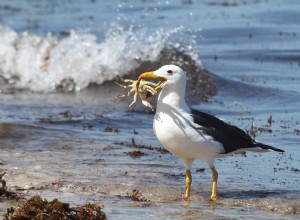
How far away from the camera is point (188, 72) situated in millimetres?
15789

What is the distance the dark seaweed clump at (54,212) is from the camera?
21.7 ft

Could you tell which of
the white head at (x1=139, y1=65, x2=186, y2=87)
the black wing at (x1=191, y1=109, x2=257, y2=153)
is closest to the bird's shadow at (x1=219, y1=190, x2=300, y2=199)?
the black wing at (x1=191, y1=109, x2=257, y2=153)

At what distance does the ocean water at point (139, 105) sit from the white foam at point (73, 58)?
25 mm

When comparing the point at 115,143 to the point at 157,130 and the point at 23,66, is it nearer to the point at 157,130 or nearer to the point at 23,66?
the point at 157,130

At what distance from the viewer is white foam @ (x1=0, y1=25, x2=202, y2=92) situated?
51.6 feet

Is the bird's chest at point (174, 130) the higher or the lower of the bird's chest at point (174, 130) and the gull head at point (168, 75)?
the lower

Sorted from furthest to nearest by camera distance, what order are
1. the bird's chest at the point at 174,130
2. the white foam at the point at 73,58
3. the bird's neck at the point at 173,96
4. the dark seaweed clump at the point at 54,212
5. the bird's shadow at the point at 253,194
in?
the white foam at the point at 73,58 < the bird's shadow at the point at 253,194 < the bird's neck at the point at 173,96 < the bird's chest at the point at 174,130 < the dark seaweed clump at the point at 54,212

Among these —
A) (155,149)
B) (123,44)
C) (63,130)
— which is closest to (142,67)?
(123,44)

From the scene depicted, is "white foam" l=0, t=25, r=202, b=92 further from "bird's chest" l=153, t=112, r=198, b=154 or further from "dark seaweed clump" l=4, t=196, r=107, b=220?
"dark seaweed clump" l=4, t=196, r=107, b=220

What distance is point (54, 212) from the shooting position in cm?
663

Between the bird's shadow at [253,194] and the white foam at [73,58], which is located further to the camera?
the white foam at [73,58]

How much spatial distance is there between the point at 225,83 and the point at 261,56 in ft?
7.45

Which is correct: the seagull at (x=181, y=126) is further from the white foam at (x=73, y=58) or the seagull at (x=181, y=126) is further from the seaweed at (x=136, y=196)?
the white foam at (x=73, y=58)

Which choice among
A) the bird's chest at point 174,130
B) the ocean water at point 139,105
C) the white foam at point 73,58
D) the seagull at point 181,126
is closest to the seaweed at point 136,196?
the ocean water at point 139,105
